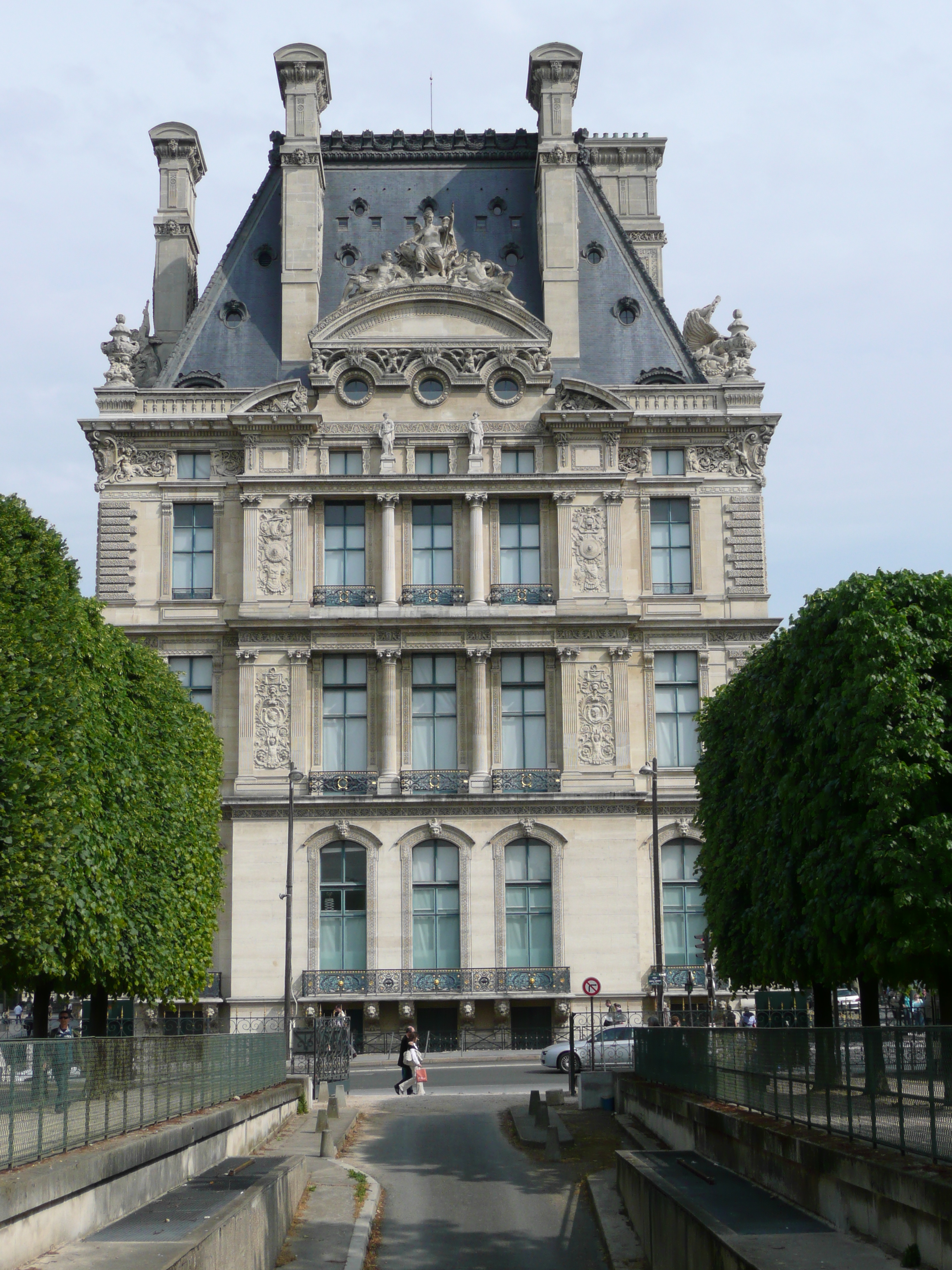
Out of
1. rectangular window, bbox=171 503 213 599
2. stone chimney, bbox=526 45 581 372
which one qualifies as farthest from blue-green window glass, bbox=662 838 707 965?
rectangular window, bbox=171 503 213 599

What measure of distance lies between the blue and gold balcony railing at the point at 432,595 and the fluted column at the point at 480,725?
1.86 m

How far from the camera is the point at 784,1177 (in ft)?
49.9

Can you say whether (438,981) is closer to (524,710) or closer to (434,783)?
(434,783)

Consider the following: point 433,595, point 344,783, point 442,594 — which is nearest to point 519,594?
point 442,594

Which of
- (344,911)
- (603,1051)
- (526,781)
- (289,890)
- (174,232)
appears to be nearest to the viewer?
(603,1051)

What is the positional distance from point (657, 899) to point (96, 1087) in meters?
26.2

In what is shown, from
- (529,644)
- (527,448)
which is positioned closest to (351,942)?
(529,644)

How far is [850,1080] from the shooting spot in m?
14.5

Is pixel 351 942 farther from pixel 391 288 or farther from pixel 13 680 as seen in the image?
pixel 13 680

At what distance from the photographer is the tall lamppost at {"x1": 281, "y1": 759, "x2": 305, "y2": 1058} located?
42.7 meters

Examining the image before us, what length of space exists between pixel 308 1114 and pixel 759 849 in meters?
10.0

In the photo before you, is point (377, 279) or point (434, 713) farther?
point (377, 279)

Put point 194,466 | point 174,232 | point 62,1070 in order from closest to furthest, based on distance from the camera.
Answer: point 62,1070 < point 194,466 < point 174,232

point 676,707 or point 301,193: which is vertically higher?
point 301,193
